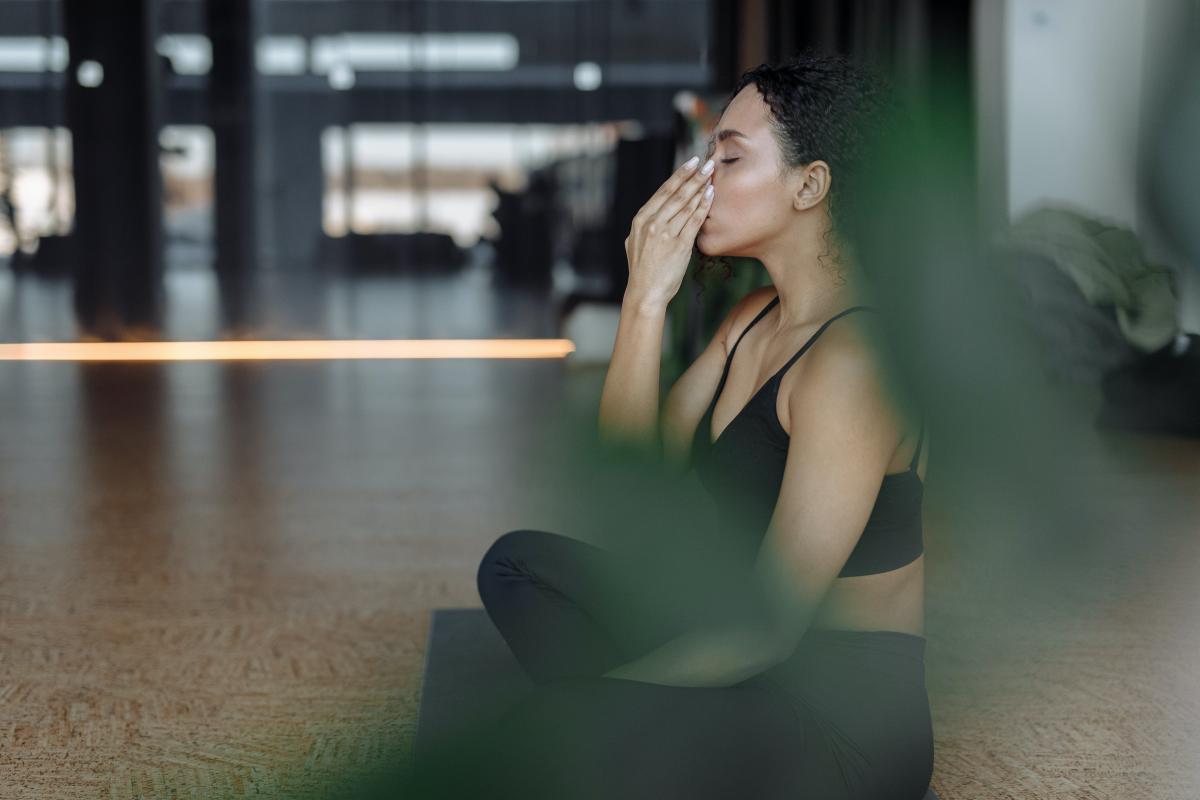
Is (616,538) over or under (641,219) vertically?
under

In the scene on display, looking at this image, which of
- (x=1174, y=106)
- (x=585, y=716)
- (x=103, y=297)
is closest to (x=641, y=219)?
(x=585, y=716)

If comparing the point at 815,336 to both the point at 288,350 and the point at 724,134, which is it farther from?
the point at 288,350

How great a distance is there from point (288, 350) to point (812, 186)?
7046mm

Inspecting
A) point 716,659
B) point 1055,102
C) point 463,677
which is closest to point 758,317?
point 716,659

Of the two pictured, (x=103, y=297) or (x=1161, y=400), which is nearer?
(x=1161, y=400)

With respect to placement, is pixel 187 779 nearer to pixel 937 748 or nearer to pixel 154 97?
pixel 937 748

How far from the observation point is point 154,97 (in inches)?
444

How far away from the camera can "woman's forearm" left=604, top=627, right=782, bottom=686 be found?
1.28 meters

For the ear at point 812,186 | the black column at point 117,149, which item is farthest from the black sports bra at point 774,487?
the black column at point 117,149

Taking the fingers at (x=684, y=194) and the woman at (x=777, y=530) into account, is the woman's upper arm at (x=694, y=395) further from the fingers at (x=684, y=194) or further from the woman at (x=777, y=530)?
the fingers at (x=684, y=194)

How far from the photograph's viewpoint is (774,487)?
1404 mm

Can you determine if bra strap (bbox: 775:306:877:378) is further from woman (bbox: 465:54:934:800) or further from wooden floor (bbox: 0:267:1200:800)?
wooden floor (bbox: 0:267:1200:800)

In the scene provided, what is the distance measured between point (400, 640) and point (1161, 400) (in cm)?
376

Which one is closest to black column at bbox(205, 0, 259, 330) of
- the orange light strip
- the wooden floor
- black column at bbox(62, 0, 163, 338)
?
black column at bbox(62, 0, 163, 338)
